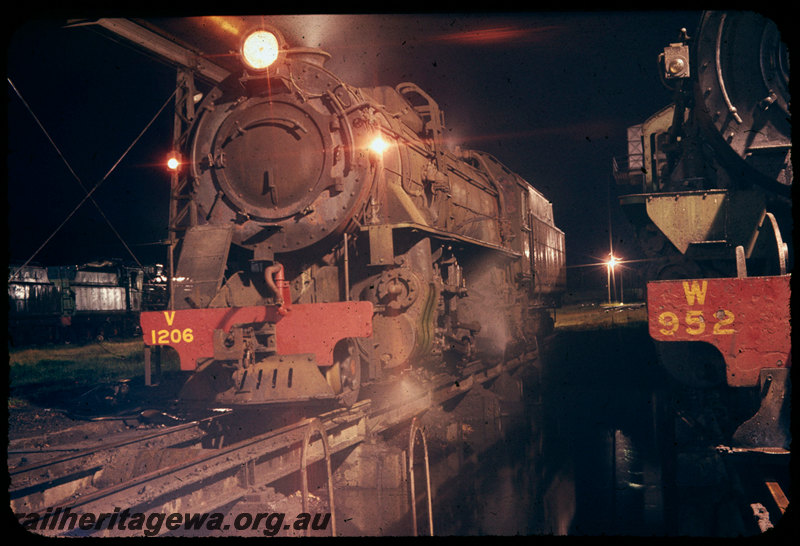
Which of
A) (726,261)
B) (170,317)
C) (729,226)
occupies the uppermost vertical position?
(729,226)

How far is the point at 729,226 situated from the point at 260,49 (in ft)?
13.2

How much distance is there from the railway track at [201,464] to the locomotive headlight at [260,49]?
3.03 meters

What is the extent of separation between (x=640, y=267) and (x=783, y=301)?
88.3 inches

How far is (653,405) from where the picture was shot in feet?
28.5

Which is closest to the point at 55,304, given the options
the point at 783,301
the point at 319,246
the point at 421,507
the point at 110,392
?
the point at 110,392

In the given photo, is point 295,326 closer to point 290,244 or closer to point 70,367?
point 290,244

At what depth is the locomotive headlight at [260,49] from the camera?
5.33 m

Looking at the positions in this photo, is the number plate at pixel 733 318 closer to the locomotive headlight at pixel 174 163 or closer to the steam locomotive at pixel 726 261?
the steam locomotive at pixel 726 261

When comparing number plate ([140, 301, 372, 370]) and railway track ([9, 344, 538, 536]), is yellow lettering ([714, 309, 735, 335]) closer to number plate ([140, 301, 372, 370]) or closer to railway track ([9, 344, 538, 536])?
railway track ([9, 344, 538, 536])

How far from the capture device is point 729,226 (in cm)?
470

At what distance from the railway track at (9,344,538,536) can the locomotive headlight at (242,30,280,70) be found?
303cm

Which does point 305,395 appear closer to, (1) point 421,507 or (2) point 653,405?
(1) point 421,507

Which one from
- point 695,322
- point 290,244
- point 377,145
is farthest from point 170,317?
point 695,322

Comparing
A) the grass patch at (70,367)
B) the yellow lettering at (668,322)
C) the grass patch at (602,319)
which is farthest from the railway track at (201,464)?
the grass patch at (602,319)
